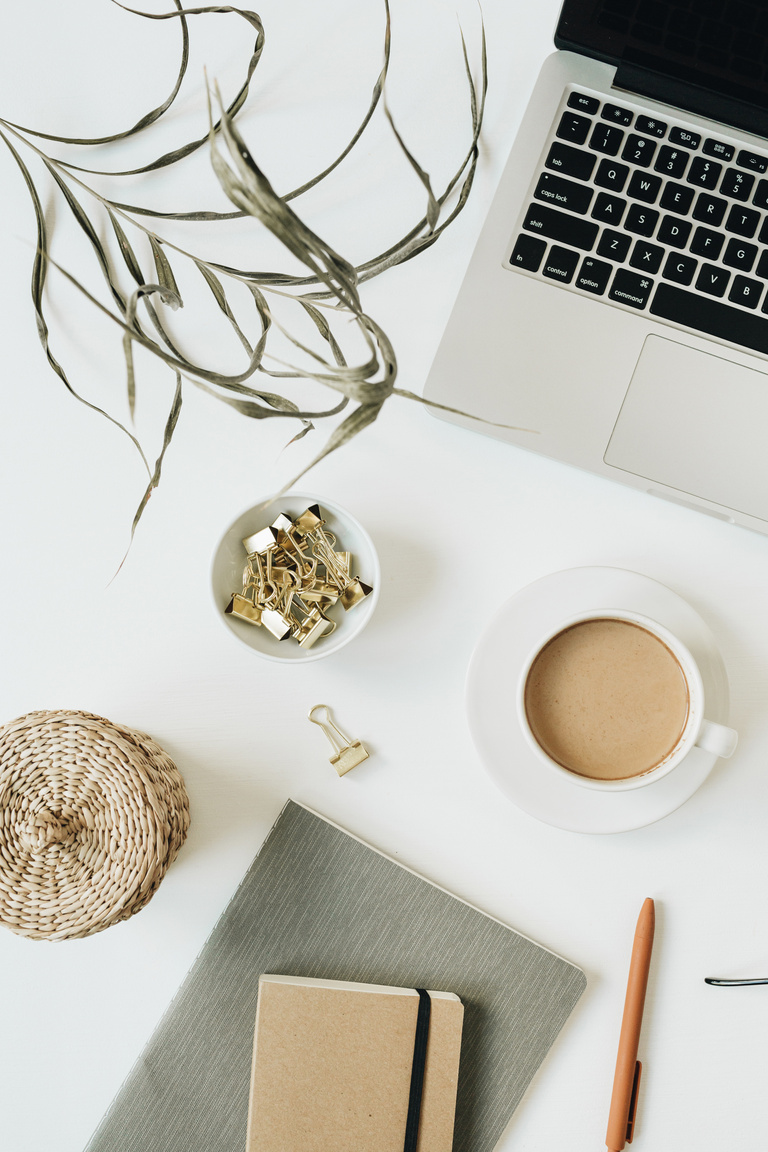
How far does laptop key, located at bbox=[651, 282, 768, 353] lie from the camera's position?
2.14ft

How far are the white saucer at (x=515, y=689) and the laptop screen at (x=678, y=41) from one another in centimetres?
40

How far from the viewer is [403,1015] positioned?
67 cm

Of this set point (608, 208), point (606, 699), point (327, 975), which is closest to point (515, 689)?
point (606, 699)

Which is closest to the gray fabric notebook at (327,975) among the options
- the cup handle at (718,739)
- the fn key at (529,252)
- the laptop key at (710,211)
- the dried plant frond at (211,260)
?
the cup handle at (718,739)

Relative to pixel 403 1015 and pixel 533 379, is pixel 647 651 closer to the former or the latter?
pixel 533 379

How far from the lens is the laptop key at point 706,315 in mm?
652

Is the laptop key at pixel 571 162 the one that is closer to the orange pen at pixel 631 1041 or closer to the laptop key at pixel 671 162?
the laptop key at pixel 671 162

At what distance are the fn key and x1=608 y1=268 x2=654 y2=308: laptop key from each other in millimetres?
65

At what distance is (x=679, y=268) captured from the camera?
2.14ft

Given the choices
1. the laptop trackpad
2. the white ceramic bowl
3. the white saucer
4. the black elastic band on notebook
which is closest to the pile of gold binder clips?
the white ceramic bowl

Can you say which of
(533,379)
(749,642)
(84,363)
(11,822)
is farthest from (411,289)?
(11,822)

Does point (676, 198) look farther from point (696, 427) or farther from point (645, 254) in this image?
point (696, 427)

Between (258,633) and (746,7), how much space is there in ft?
2.05

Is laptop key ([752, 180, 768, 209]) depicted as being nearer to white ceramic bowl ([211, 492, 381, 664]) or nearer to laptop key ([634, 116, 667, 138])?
laptop key ([634, 116, 667, 138])
